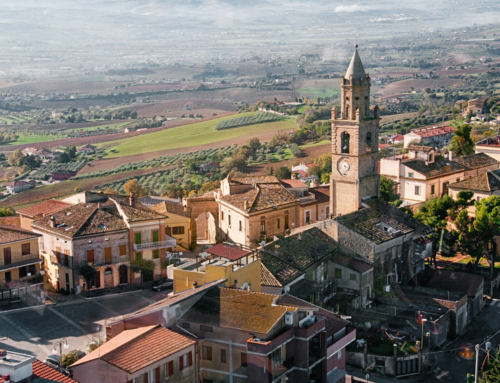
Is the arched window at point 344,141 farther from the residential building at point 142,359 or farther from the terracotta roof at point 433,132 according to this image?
the terracotta roof at point 433,132

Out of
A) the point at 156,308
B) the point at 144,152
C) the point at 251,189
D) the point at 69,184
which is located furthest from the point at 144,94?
the point at 156,308

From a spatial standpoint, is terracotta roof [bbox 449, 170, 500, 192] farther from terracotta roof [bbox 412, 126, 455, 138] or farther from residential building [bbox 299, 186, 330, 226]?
terracotta roof [bbox 412, 126, 455, 138]

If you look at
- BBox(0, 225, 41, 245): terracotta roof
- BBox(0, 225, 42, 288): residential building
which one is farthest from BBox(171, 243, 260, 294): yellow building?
BBox(0, 225, 41, 245): terracotta roof

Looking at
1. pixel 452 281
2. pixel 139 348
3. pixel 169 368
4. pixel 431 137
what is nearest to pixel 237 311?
pixel 169 368

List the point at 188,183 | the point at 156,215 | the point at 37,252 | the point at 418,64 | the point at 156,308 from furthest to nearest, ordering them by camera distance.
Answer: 1. the point at 418,64
2. the point at 188,183
3. the point at 156,215
4. the point at 37,252
5. the point at 156,308

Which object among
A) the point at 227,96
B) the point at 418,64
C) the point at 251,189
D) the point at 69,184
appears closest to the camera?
the point at 251,189

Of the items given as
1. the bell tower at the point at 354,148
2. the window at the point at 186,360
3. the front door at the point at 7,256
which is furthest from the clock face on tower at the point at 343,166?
the window at the point at 186,360

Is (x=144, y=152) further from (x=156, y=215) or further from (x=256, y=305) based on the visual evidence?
(x=256, y=305)
